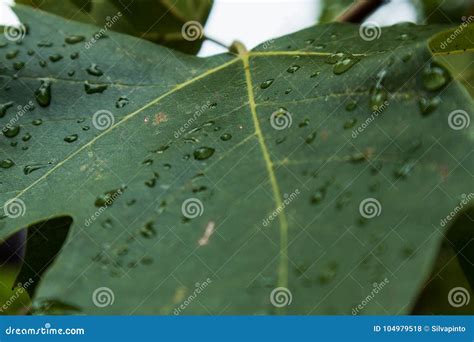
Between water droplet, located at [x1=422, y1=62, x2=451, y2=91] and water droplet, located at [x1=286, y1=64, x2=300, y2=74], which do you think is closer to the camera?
water droplet, located at [x1=422, y1=62, x2=451, y2=91]

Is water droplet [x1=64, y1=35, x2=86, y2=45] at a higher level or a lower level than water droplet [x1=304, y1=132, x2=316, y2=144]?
lower

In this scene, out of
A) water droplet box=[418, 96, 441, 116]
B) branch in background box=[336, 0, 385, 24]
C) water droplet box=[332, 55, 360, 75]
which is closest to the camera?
water droplet box=[418, 96, 441, 116]

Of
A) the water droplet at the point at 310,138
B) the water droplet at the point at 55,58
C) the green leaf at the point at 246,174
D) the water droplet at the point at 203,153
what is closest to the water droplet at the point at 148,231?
the green leaf at the point at 246,174

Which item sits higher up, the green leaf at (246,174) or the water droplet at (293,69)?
the water droplet at (293,69)

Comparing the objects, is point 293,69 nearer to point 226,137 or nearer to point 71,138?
point 226,137

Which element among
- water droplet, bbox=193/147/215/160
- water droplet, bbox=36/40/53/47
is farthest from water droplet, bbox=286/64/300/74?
water droplet, bbox=36/40/53/47

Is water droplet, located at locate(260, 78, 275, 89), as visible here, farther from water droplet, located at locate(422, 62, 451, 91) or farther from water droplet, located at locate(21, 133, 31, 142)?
water droplet, located at locate(21, 133, 31, 142)

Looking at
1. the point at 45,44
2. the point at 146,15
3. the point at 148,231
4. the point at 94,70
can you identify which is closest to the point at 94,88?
the point at 94,70

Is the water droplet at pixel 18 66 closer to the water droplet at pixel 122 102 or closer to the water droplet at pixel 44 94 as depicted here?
the water droplet at pixel 44 94
